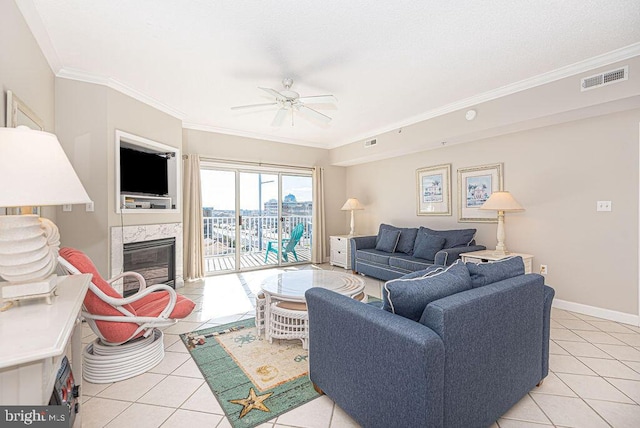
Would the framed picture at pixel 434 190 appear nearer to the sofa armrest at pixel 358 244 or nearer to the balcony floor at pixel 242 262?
the sofa armrest at pixel 358 244

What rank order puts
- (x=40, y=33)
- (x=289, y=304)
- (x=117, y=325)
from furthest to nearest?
(x=289, y=304), (x=40, y=33), (x=117, y=325)

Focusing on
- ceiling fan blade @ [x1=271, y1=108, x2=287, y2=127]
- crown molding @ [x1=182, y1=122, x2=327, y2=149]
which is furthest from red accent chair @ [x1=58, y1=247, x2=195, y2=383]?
crown molding @ [x1=182, y1=122, x2=327, y2=149]

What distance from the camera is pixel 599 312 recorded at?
312 cm

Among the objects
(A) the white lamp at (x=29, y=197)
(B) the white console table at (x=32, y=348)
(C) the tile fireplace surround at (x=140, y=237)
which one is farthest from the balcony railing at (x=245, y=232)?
(B) the white console table at (x=32, y=348)

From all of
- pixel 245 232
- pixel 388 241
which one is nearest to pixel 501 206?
pixel 388 241

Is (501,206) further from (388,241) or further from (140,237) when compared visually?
(140,237)

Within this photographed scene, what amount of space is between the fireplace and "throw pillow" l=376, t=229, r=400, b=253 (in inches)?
128

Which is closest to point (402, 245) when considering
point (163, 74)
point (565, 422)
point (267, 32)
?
point (565, 422)

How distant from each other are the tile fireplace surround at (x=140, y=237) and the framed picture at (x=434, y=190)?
3.92m

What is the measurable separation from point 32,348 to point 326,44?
8.61 ft

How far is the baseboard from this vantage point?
2.92 meters

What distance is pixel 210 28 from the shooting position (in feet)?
7.43

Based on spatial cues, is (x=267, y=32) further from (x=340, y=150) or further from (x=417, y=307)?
(x=340, y=150)

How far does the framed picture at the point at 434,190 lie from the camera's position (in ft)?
15.1
